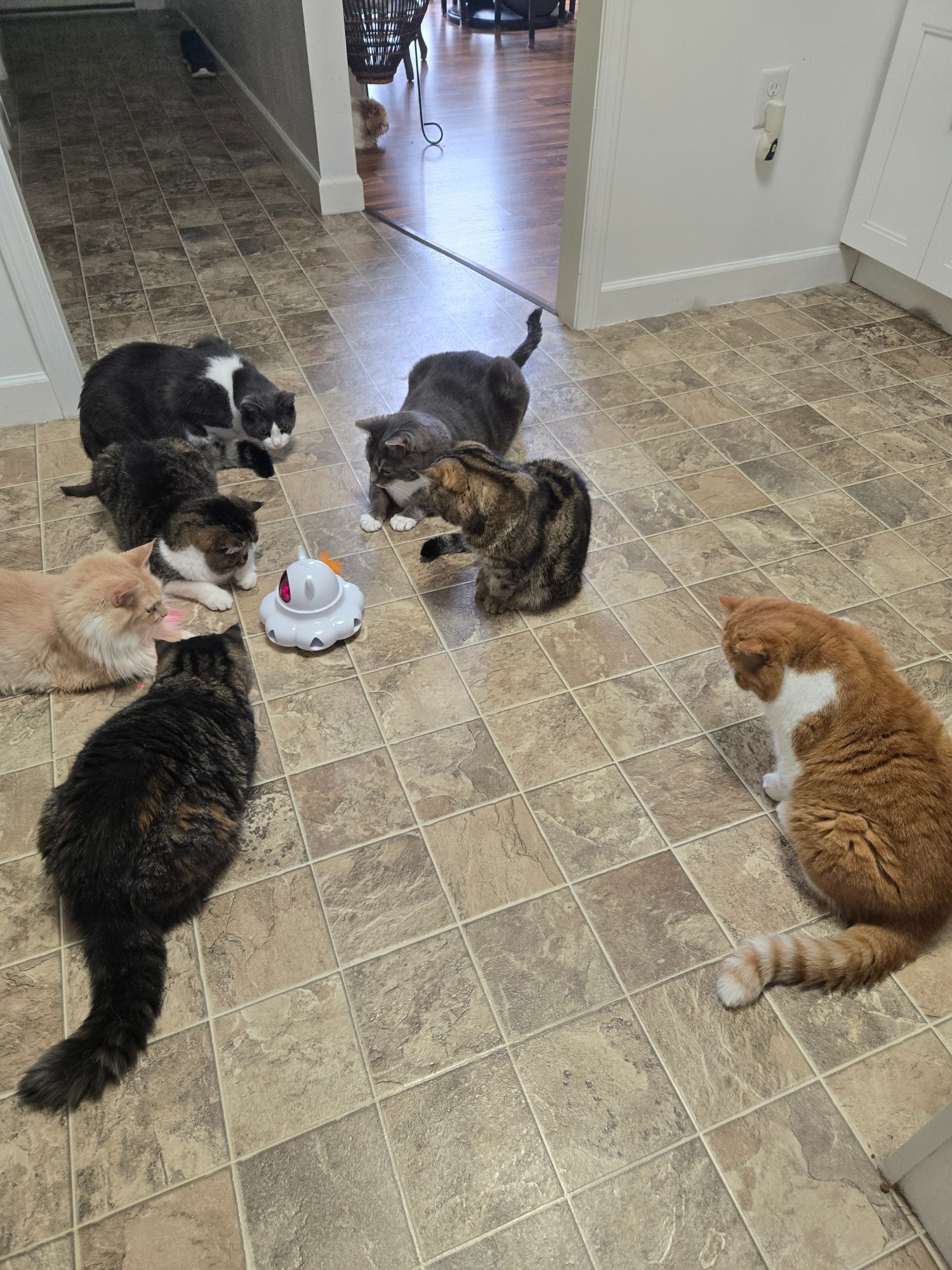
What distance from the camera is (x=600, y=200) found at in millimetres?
3318

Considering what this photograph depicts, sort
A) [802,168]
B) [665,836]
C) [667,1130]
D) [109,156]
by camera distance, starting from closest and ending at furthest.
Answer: [667,1130]
[665,836]
[802,168]
[109,156]

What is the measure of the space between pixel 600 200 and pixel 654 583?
1.82m

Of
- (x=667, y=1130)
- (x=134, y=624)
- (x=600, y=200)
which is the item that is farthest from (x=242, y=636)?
(x=600, y=200)

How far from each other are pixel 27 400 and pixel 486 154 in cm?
388

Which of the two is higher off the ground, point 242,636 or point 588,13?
point 588,13

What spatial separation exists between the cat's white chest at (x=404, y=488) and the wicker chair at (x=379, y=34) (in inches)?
149

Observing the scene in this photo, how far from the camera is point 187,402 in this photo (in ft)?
9.00

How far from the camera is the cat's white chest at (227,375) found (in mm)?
2789

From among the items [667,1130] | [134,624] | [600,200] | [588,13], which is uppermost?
[588,13]

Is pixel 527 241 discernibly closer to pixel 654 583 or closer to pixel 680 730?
pixel 654 583

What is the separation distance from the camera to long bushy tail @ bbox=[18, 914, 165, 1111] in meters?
1.43

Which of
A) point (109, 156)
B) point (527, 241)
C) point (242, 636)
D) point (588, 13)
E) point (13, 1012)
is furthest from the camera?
point (109, 156)

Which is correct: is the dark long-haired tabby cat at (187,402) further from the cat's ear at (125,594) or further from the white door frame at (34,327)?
the cat's ear at (125,594)

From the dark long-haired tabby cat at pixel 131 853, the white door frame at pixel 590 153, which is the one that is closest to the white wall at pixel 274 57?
the white door frame at pixel 590 153
